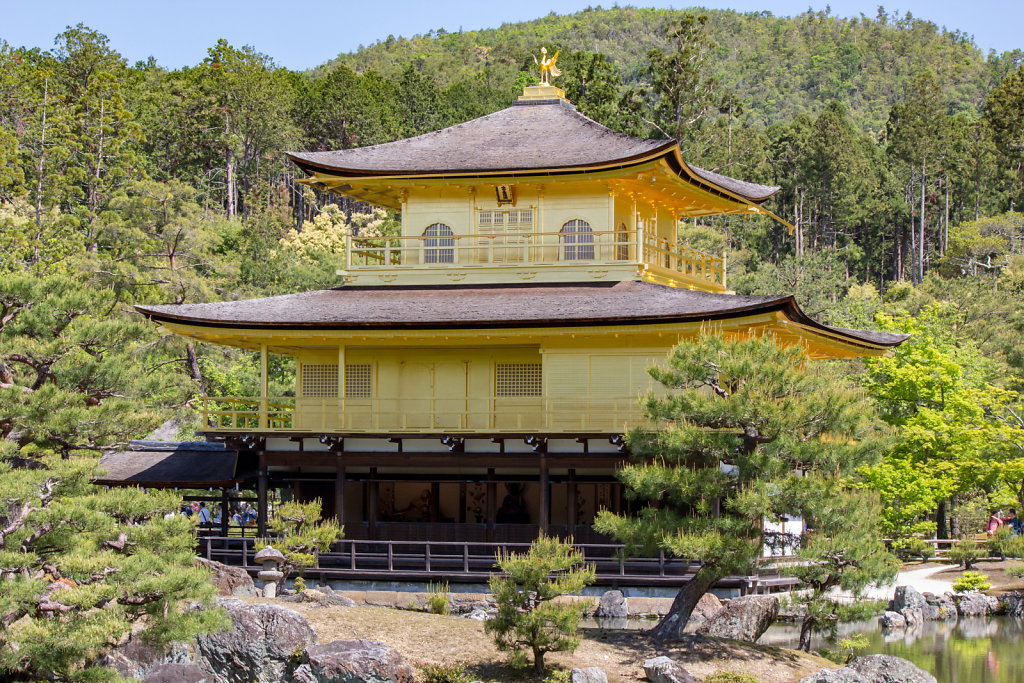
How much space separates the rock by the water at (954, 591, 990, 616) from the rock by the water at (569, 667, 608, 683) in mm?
12929

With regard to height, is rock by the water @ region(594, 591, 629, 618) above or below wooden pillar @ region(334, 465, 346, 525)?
below

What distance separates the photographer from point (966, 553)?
3122cm

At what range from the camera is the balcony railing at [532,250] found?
28984mm

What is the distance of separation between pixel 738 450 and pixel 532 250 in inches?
397

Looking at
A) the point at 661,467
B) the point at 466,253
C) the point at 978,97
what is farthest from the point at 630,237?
the point at 978,97

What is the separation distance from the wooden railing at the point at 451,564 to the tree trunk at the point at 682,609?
3401 mm

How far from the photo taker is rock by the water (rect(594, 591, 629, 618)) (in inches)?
949

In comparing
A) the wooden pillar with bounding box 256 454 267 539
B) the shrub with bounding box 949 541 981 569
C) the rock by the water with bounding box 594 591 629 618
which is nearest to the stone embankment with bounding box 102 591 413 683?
the rock by the water with bounding box 594 591 629 618

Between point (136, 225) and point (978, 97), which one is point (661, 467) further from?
point (978, 97)

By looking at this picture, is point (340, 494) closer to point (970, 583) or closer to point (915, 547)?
point (970, 583)

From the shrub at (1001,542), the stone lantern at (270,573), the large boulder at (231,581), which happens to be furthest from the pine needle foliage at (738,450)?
the shrub at (1001,542)

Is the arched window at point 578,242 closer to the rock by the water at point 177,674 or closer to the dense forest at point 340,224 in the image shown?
the dense forest at point 340,224

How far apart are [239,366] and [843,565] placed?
94.2 feet

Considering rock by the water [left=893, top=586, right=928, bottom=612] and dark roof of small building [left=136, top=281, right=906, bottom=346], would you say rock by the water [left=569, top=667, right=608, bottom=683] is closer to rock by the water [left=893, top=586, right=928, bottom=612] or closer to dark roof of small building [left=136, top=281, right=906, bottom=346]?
dark roof of small building [left=136, top=281, right=906, bottom=346]
